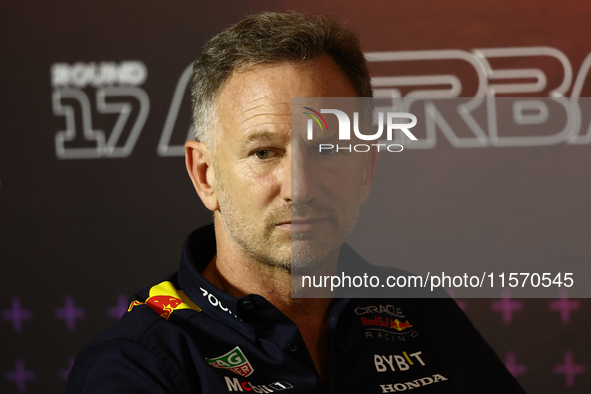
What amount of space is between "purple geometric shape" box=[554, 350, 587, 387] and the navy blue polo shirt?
1049 millimetres

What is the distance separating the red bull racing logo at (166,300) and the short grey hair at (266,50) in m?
0.32

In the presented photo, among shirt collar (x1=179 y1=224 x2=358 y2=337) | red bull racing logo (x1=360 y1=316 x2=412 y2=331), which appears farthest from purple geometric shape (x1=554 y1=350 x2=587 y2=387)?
shirt collar (x1=179 y1=224 x2=358 y2=337)

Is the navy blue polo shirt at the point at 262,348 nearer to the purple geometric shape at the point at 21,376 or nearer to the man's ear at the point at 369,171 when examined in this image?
the man's ear at the point at 369,171

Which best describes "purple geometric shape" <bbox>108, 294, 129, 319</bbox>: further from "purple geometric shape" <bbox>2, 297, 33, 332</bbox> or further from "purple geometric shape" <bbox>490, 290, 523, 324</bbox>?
"purple geometric shape" <bbox>490, 290, 523, 324</bbox>

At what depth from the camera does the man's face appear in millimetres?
1118

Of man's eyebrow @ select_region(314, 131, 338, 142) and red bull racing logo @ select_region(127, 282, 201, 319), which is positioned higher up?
man's eyebrow @ select_region(314, 131, 338, 142)

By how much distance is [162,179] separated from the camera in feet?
7.63

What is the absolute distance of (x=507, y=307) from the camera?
2338 mm

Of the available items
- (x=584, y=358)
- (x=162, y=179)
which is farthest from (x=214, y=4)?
(x=584, y=358)

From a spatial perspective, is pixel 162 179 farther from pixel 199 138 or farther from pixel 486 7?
pixel 486 7

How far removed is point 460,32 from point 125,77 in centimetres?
134

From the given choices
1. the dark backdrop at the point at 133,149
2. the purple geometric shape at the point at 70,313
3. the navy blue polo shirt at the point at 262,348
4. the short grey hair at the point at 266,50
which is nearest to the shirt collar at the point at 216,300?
the navy blue polo shirt at the point at 262,348

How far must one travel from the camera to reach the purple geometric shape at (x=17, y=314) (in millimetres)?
2328

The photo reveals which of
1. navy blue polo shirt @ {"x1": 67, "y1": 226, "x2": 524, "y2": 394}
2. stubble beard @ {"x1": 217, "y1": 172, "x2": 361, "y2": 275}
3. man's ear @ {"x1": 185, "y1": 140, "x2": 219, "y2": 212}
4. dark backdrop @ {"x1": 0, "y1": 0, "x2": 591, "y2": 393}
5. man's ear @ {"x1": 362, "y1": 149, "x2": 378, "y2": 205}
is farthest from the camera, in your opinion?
dark backdrop @ {"x1": 0, "y1": 0, "x2": 591, "y2": 393}
